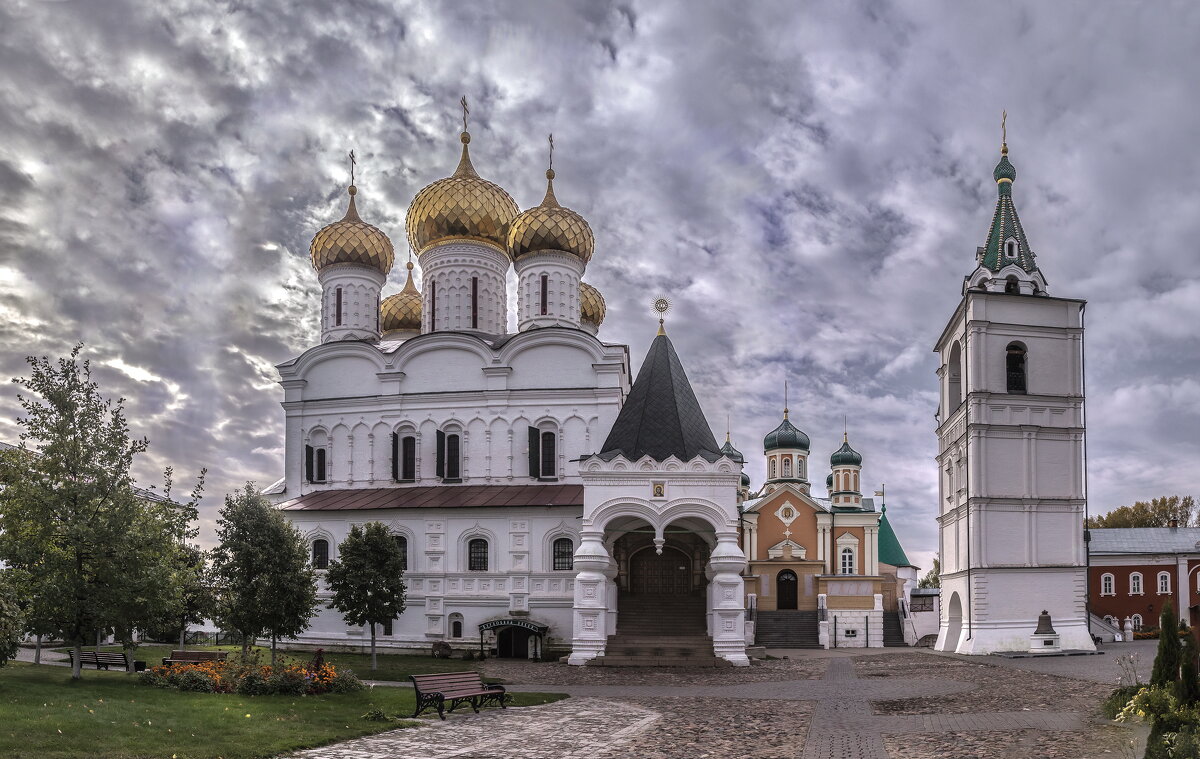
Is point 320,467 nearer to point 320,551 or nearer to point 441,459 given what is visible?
point 320,551

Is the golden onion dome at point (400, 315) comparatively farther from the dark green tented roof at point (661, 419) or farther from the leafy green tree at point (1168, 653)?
the leafy green tree at point (1168, 653)

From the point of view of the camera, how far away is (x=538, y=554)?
28.6m

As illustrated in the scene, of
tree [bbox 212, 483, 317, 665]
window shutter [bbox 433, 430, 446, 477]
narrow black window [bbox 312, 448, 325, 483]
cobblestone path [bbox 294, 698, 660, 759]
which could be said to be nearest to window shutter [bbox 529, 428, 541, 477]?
window shutter [bbox 433, 430, 446, 477]

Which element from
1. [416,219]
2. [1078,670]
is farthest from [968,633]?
[416,219]

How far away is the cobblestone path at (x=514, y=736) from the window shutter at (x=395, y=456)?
705 inches

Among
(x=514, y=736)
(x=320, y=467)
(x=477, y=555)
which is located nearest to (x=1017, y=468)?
(x=477, y=555)

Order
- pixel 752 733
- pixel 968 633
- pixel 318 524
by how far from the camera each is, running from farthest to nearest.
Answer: pixel 318 524
pixel 968 633
pixel 752 733

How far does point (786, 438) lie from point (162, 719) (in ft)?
134

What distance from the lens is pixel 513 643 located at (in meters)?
27.5

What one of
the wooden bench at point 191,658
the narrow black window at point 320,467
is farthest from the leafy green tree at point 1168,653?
the narrow black window at point 320,467

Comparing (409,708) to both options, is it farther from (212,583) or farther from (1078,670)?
(1078,670)

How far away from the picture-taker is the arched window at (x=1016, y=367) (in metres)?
29.9

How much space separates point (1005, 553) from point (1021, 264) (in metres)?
8.86

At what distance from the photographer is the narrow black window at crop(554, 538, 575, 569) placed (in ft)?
94.0
